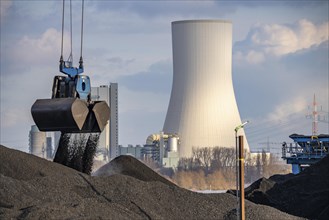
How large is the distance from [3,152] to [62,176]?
9.15ft

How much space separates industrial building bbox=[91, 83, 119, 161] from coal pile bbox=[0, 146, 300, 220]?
3058 inches

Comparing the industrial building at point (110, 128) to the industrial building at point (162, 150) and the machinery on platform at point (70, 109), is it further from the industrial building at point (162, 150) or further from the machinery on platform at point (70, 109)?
the machinery on platform at point (70, 109)

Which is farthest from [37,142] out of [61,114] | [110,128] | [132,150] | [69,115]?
[69,115]

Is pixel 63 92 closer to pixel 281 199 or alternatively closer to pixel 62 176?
pixel 62 176

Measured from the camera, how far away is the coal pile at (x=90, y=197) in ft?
73.0

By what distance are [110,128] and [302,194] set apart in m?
79.2

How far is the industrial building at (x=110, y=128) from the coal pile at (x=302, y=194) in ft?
216

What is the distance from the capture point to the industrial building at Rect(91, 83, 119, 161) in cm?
10800

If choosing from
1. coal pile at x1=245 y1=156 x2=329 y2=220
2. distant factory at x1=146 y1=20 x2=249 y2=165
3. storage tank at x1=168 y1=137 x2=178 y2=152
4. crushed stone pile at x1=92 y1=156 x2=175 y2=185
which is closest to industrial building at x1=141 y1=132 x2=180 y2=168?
storage tank at x1=168 y1=137 x2=178 y2=152

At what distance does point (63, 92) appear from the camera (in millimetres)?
Result: 29250

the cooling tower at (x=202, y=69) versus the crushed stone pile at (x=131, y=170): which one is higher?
the cooling tower at (x=202, y=69)

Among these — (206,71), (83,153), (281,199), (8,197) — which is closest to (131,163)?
(83,153)

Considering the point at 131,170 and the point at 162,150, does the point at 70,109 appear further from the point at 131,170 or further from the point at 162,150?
the point at 162,150

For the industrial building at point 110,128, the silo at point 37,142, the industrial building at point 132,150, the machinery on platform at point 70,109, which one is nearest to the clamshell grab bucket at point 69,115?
the machinery on platform at point 70,109
